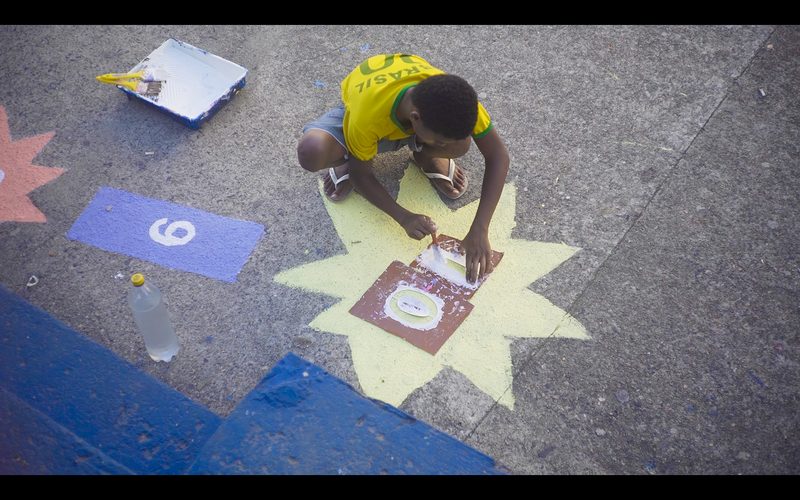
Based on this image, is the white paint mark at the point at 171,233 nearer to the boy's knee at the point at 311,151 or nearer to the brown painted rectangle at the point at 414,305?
the boy's knee at the point at 311,151

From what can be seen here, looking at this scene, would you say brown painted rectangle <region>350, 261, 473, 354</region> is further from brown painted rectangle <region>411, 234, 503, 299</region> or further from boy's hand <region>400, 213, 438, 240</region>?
boy's hand <region>400, 213, 438, 240</region>

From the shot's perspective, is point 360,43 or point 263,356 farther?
point 360,43

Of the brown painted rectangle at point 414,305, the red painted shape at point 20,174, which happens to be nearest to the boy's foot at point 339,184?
the brown painted rectangle at point 414,305

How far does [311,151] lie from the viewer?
301cm

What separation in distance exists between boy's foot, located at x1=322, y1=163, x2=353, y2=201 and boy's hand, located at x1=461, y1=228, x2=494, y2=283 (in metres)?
0.68

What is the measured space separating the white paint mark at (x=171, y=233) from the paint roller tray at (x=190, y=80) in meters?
0.61

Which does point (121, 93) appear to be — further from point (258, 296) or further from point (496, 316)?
point (496, 316)

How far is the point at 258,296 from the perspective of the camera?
297cm

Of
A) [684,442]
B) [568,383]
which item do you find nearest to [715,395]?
[684,442]

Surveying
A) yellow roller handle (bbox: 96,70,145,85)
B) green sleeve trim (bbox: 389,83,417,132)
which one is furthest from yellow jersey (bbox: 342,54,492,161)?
yellow roller handle (bbox: 96,70,145,85)

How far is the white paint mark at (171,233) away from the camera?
3.17m

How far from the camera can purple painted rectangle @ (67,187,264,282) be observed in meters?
3.10

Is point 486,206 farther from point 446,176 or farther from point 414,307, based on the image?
point 414,307

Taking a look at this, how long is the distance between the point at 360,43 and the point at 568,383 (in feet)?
7.77
